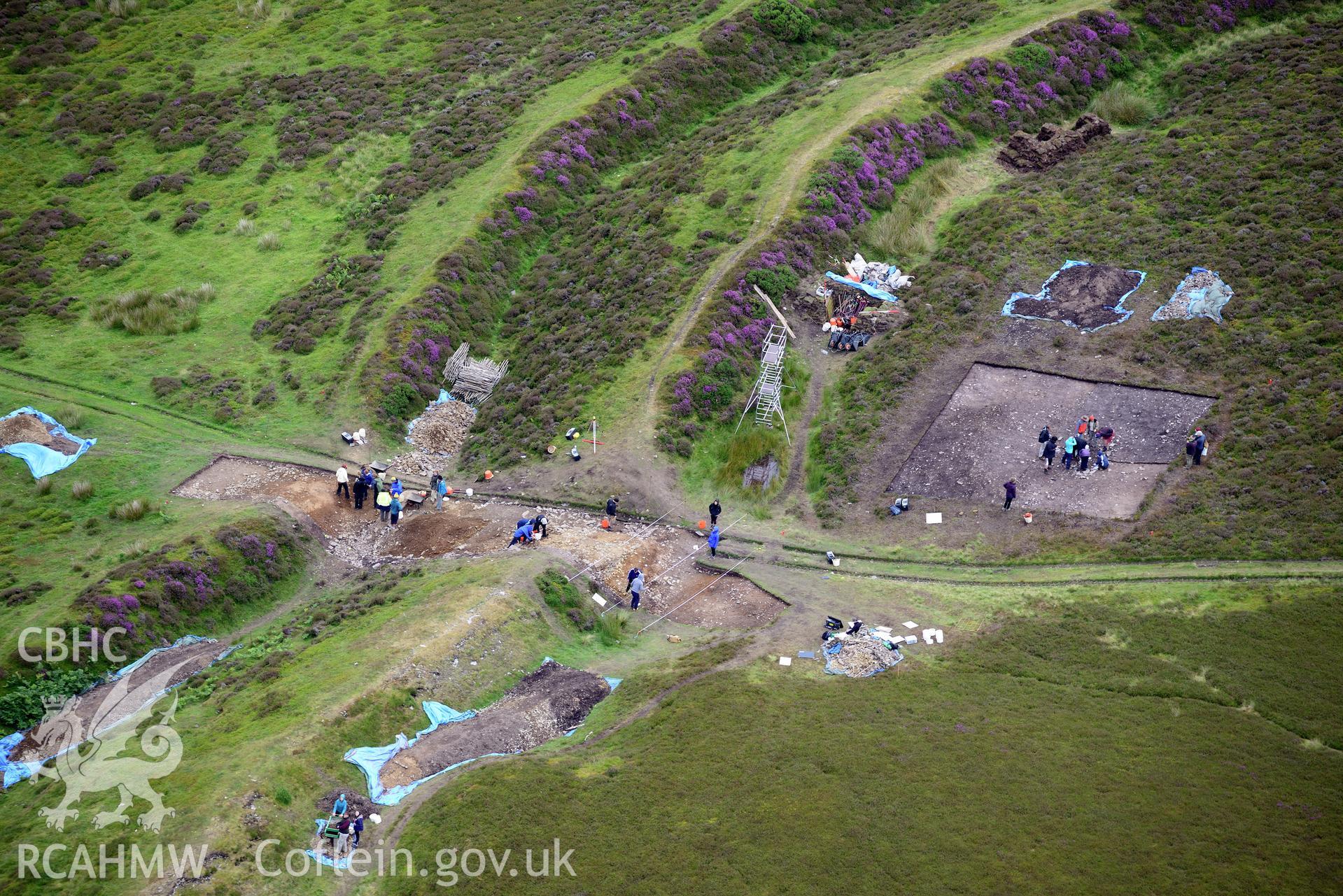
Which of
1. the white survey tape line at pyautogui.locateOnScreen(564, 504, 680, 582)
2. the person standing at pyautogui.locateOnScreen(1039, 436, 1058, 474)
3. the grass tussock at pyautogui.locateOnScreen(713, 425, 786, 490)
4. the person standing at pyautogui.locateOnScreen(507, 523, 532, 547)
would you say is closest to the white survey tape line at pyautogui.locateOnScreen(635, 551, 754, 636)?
the white survey tape line at pyautogui.locateOnScreen(564, 504, 680, 582)

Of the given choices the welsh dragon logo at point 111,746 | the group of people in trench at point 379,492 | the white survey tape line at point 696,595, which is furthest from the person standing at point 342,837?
the group of people in trench at point 379,492

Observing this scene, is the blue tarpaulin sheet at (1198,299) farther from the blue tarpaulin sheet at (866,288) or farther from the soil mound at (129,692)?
the soil mound at (129,692)

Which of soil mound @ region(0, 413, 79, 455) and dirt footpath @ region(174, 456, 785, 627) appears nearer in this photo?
dirt footpath @ region(174, 456, 785, 627)

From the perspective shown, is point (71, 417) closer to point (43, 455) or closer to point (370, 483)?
point (43, 455)

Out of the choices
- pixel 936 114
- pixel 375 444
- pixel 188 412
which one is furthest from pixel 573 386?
pixel 936 114

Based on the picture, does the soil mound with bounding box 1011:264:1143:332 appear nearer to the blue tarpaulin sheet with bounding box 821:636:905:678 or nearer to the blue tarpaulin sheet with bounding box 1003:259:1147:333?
the blue tarpaulin sheet with bounding box 1003:259:1147:333

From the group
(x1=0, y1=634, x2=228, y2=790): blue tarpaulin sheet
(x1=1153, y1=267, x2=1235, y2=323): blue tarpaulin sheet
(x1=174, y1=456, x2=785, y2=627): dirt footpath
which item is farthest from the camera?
(x1=1153, y1=267, x2=1235, y2=323): blue tarpaulin sheet

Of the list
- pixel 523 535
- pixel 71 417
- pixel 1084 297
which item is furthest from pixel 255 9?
pixel 1084 297

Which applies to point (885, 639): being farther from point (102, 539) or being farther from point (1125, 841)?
point (102, 539)
